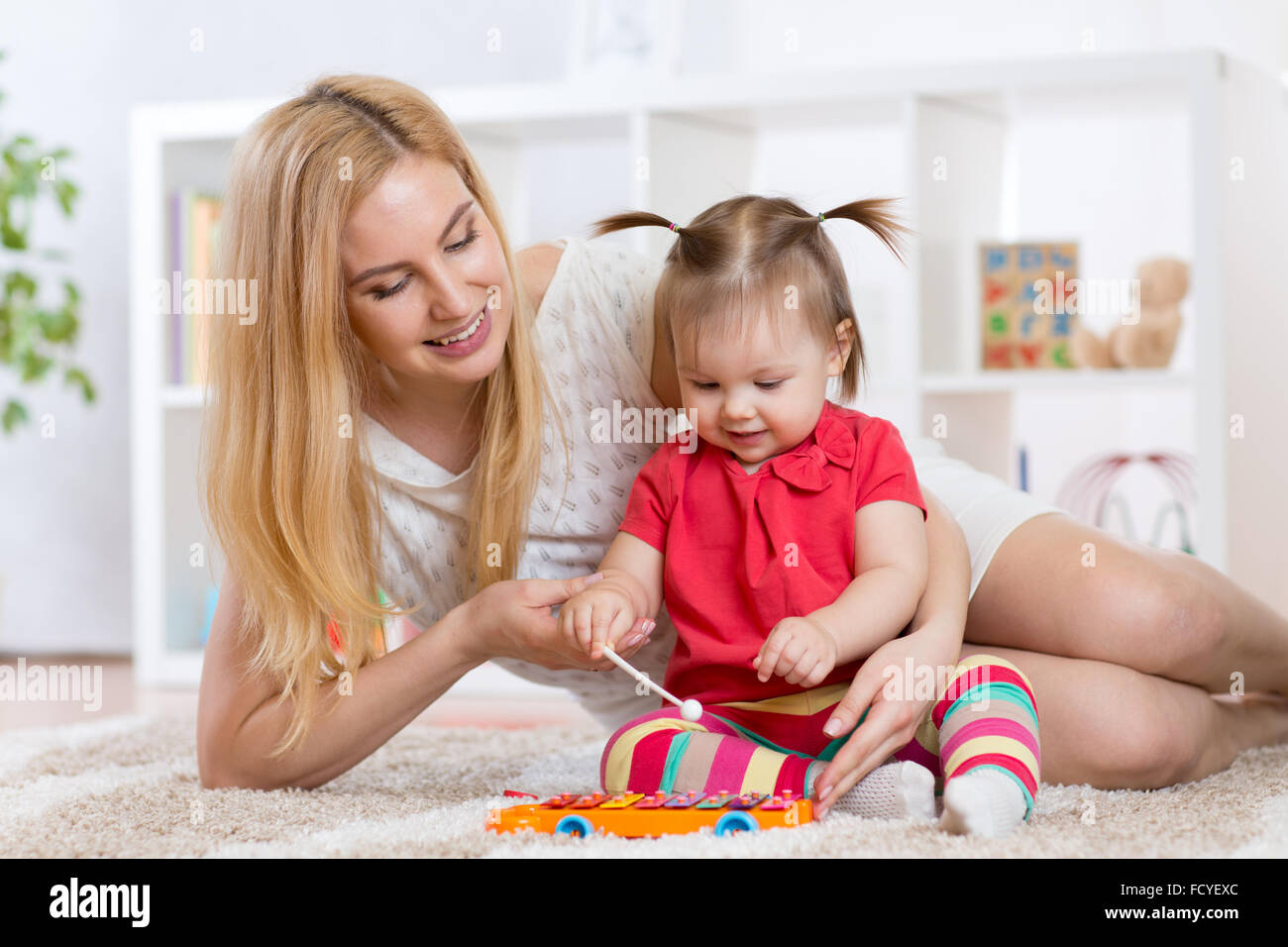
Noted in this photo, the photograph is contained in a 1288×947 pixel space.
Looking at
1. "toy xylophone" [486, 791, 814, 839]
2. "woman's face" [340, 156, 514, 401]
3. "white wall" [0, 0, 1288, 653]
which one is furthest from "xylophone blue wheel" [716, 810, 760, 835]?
"white wall" [0, 0, 1288, 653]

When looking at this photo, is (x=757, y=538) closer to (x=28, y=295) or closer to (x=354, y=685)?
(x=354, y=685)

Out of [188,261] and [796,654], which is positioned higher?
[188,261]

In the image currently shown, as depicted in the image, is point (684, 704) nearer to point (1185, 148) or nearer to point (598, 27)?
point (598, 27)

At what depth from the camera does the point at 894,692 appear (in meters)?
0.98

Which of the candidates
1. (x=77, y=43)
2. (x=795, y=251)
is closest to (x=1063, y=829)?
(x=795, y=251)

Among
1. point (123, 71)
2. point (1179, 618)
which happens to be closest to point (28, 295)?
point (123, 71)

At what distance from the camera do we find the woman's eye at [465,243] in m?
1.12

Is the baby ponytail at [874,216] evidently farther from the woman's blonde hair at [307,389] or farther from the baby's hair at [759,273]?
the woman's blonde hair at [307,389]

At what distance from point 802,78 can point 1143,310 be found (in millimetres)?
675

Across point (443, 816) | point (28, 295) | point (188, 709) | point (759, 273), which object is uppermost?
point (28, 295)

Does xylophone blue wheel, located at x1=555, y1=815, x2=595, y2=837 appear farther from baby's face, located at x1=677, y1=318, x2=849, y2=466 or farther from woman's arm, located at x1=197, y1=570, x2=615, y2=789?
baby's face, located at x1=677, y1=318, x2=849, y2=466

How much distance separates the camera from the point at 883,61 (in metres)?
2.62

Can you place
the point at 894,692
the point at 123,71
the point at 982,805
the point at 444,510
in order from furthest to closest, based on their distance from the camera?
the point at 123,71
the point at 444,510
the point at 894,692
the point at 982,805

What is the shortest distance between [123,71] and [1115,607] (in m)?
2.47
